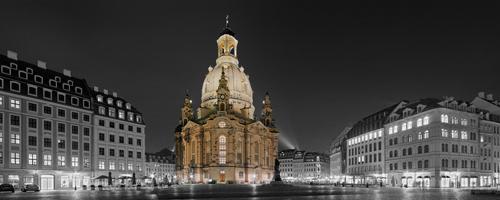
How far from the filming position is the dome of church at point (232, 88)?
434 feet

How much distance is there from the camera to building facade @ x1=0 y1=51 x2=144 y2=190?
81875 millimetres

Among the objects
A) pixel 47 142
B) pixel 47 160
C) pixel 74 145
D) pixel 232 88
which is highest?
pixel 232 88

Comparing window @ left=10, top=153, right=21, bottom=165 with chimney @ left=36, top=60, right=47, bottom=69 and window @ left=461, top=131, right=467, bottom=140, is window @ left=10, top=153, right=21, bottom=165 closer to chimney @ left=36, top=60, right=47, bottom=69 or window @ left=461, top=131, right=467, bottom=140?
chimney @ left=36, top=60, right=47, bottom=69

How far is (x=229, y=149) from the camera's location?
121250 mm

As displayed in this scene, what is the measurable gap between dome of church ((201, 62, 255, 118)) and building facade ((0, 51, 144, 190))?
38973 millimetres

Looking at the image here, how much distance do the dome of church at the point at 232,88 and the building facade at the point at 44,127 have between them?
1534 inches

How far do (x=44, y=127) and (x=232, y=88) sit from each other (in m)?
55.0

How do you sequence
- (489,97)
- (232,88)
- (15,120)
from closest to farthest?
(15,120) → (489,97) → (232,88)

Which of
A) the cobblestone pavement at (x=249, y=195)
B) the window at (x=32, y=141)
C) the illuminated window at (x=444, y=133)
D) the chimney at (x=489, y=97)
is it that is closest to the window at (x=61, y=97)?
the window at (x=32, y=141)

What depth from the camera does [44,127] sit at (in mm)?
88875

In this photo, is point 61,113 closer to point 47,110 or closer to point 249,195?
point 47,110

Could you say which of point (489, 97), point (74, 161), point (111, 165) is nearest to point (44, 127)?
point (74, 161)

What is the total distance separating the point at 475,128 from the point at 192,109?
7205 cm

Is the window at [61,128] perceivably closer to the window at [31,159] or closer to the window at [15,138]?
the window at [31,159]
